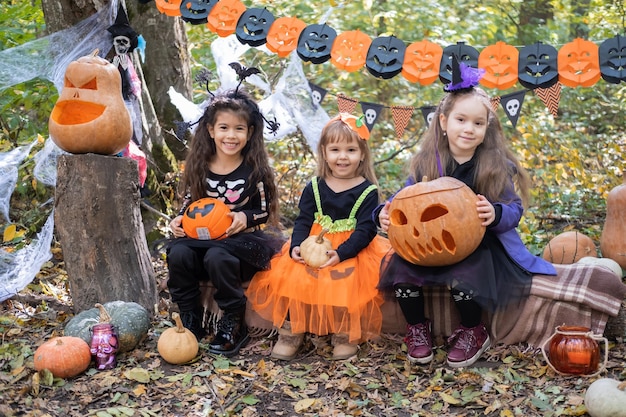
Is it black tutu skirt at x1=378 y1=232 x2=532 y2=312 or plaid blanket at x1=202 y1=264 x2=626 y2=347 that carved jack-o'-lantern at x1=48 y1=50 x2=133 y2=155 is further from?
plaid blanket at x1=202 y1=264 x2=626 y2=347

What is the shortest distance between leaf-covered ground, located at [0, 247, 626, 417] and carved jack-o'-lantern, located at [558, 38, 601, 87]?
165 centimetres

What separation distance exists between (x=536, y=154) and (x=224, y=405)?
558 cm

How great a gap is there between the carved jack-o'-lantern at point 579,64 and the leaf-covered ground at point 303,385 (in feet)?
5.40

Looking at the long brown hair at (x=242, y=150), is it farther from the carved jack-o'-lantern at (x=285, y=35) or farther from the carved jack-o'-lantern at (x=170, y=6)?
the carved jack-o'-lantern at (x=170, y=6)

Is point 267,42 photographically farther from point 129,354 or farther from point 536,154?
point 536,154

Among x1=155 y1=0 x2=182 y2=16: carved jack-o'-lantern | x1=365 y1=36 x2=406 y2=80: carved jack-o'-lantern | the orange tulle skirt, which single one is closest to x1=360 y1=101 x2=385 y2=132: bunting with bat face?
x1=365 y1=36 x2=406 y2=80: carved jack-o'-lantern

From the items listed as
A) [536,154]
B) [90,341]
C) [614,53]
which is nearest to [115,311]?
[90,341]

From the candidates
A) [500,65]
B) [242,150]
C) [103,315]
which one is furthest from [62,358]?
[500,65]

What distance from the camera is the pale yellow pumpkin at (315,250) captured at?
3783 millimetres

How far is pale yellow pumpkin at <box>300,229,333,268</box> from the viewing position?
3783 millimetres

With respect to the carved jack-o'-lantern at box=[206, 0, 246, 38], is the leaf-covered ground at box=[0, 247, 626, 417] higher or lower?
lower

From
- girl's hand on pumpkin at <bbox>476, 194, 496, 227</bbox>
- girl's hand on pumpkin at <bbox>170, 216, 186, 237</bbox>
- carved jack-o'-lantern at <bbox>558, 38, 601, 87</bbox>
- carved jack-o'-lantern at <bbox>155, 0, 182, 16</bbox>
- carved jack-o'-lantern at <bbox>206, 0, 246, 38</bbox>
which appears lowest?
girl's hand on pumpkin at <bbox>170, 216, 186, 237</bbox>

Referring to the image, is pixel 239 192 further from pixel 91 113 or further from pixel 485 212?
pixel 485 212

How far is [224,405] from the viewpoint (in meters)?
3.32
